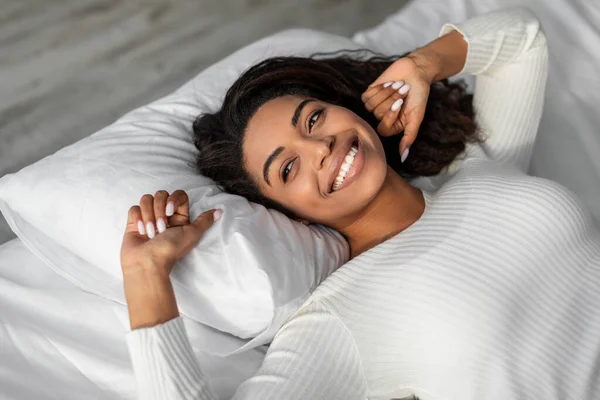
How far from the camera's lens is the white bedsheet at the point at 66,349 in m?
1.17

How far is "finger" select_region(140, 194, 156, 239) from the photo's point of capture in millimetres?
1088

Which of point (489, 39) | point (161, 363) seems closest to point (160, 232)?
point (161, 363)

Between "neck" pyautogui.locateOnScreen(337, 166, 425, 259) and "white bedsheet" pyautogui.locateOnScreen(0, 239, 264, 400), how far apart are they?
11.6 inches

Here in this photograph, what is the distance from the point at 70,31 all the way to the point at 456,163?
1211mm

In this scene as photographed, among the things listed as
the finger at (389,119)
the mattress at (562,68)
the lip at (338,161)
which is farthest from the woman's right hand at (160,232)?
the mattress at (562,68)

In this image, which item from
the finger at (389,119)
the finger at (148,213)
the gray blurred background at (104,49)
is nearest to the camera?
the finger at (148,213)

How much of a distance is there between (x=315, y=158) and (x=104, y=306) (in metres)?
0.52

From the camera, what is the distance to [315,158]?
3.75ft

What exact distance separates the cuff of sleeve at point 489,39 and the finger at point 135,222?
30.4 inches

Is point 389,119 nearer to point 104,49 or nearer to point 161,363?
point 161,363

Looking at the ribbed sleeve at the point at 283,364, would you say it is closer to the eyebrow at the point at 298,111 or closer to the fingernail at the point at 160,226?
the fingernail at the point at 160,226

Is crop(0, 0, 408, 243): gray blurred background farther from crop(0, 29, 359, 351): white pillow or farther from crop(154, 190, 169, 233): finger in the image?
crop(154, 190, 169, 233): finger

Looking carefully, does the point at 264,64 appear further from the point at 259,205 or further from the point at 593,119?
the point at 593,119

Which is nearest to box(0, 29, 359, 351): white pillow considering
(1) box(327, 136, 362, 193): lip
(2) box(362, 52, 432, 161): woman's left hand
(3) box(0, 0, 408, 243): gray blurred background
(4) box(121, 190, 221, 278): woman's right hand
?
(4) box(121, 190, 221, 278): woman's right hand
